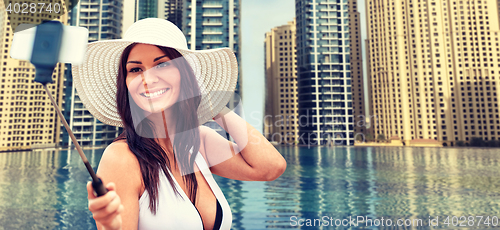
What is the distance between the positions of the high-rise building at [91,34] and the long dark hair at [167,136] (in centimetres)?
3884

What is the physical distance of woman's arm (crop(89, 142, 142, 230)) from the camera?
0.68 meters

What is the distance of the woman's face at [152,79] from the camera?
848mm

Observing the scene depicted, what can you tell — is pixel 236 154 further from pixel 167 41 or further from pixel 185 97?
pixel 167 41

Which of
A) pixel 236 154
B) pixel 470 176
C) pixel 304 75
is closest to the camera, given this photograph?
pixel 236 154

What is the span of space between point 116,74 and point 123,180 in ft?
1.74

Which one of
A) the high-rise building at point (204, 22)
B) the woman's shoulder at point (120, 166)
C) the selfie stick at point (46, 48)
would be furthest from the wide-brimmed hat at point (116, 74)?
the high-rise building at point (204, 22)

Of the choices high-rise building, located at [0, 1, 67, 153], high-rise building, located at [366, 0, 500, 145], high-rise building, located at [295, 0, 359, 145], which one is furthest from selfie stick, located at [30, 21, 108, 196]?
high-rise building, located at [366, 0, 500, 145]

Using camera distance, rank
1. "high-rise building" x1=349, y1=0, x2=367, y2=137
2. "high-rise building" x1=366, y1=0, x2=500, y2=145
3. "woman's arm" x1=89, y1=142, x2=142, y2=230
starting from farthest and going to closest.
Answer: "high-rise building" x1=349, y1=0, x2=367, y2=137 → "high-rise building" x1=366, y1=0, x2=500, y2=145 → "woman's arm" x1=89, y1=142, x2=142, y2=230

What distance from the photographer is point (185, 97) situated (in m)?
0.93

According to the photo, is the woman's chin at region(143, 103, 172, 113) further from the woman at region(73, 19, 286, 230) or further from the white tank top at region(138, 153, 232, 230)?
the white tank top at region(138, 153, 232, 230)

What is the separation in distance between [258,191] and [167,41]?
12842mm

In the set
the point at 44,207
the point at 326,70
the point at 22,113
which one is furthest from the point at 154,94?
the point at 22,113

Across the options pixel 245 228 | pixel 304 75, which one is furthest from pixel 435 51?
pixel 245 228

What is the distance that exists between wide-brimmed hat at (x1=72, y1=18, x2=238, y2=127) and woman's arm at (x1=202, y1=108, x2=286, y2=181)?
86 mm
